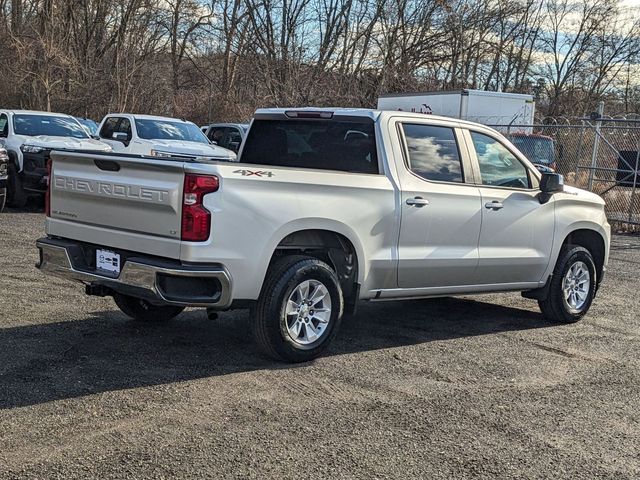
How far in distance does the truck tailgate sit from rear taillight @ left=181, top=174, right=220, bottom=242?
5 cm

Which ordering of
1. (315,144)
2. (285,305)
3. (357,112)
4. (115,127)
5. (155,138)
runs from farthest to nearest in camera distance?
(115,127) → (155,138) → (315,144) → (357,112) → (285,305)

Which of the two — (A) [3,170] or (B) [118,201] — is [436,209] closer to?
(B) [118,201]

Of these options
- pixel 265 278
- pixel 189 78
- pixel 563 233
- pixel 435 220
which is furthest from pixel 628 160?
pixel 189 78

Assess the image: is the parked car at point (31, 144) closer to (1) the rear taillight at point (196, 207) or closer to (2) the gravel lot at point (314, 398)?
(2) the gravel lot at point (314, 398)

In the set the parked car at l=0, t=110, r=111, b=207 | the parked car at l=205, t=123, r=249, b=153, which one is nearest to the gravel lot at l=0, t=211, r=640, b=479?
the parked car at l=0, t=110, r=111, b=207

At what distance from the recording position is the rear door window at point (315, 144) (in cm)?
650

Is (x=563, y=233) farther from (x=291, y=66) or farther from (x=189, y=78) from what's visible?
(x=189, y=78)

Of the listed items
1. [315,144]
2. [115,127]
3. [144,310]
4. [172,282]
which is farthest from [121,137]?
[172,282]

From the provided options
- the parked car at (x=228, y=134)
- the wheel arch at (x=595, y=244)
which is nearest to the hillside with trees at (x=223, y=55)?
the parked car at (x=228, y=134)

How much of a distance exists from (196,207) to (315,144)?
1.96 m

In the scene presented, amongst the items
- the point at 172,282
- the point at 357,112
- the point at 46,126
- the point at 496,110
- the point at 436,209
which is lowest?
the point at 172,282

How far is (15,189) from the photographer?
48.3ft

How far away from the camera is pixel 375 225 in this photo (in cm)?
613

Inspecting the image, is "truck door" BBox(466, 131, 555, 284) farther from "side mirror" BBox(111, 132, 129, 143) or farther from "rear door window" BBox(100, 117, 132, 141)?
"rear door window" BBox(100, 117, 132, 141)
